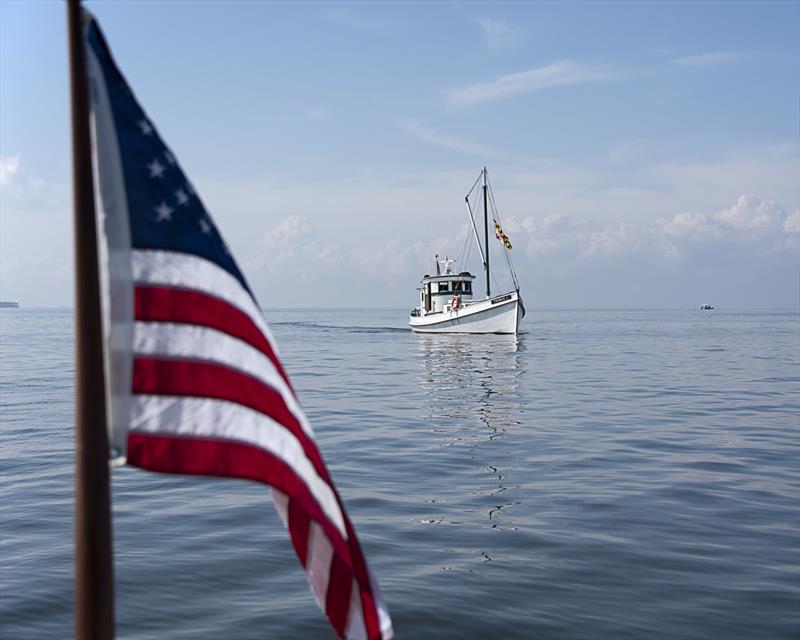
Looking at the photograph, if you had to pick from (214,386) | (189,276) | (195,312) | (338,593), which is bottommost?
(338,593)

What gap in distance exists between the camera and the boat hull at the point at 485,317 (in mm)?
55969

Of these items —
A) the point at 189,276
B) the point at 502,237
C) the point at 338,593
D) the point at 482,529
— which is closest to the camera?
the point at 189,276

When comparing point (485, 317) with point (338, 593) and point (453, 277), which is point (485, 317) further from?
point (338, 593)

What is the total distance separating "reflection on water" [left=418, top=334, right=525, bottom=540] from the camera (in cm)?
1236

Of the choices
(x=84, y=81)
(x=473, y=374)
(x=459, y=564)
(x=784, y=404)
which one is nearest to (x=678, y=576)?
(x=459, y=564)

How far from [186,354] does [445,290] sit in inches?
2275

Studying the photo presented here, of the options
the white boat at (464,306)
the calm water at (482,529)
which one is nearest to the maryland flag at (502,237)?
the white boat at (464,306)

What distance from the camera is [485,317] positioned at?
56844 millimetres

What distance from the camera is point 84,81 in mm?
2568

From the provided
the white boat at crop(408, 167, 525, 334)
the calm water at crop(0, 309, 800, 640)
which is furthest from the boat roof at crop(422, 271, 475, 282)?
the calm water at crop(0, 309, 800, 640)

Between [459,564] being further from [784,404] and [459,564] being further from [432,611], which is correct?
[784,404]

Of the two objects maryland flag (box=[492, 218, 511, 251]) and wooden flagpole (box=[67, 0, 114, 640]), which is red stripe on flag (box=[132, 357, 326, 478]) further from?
maryland flag (box=[492, 218, 511, 251])

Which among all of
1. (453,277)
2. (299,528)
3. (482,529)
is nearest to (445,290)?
(453,277)

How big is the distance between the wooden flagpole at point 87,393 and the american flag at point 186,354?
212 mm
